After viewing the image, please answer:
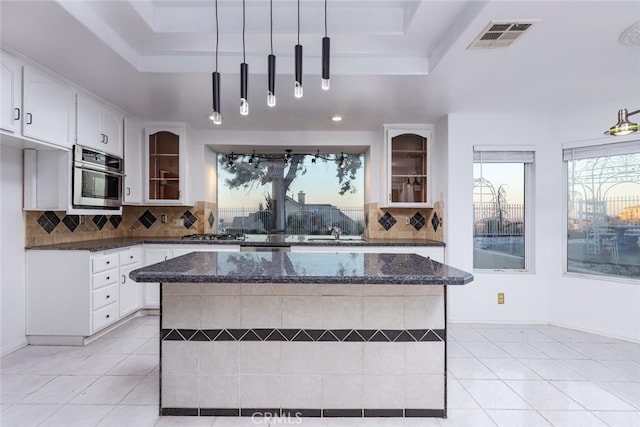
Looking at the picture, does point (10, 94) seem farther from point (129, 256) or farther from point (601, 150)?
point (601, 150)

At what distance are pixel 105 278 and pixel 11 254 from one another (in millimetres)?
731

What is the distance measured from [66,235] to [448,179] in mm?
4075

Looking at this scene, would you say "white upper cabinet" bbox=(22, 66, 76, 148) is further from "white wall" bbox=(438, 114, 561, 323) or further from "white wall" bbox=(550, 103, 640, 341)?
"white wall" bbox=(550, 103, 640, 341)

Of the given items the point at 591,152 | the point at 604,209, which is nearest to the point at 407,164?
the point at 591,152

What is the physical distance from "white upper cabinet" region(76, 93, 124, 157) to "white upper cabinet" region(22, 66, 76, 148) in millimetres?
101

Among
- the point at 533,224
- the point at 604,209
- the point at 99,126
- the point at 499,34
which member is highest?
the point at 499,34

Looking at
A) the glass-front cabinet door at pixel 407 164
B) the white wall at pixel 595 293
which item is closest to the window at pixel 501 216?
the white wall at pixel 595 293

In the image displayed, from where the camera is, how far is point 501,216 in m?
3.91

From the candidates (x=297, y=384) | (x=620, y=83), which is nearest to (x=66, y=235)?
(x=297, y=384)

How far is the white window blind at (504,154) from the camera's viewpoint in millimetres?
3803

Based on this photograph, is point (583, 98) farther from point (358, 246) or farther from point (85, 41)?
point (85, 41)

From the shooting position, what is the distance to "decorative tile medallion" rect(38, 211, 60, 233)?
3.26 meters

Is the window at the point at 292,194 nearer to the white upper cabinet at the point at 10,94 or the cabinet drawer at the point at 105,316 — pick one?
the cabinet drawer at the point at 105,316

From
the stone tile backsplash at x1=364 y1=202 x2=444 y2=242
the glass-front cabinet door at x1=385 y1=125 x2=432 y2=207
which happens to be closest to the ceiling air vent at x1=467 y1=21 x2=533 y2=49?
the glass-front cabinet door at x1=385 y1=125 x2=432 y2=207
